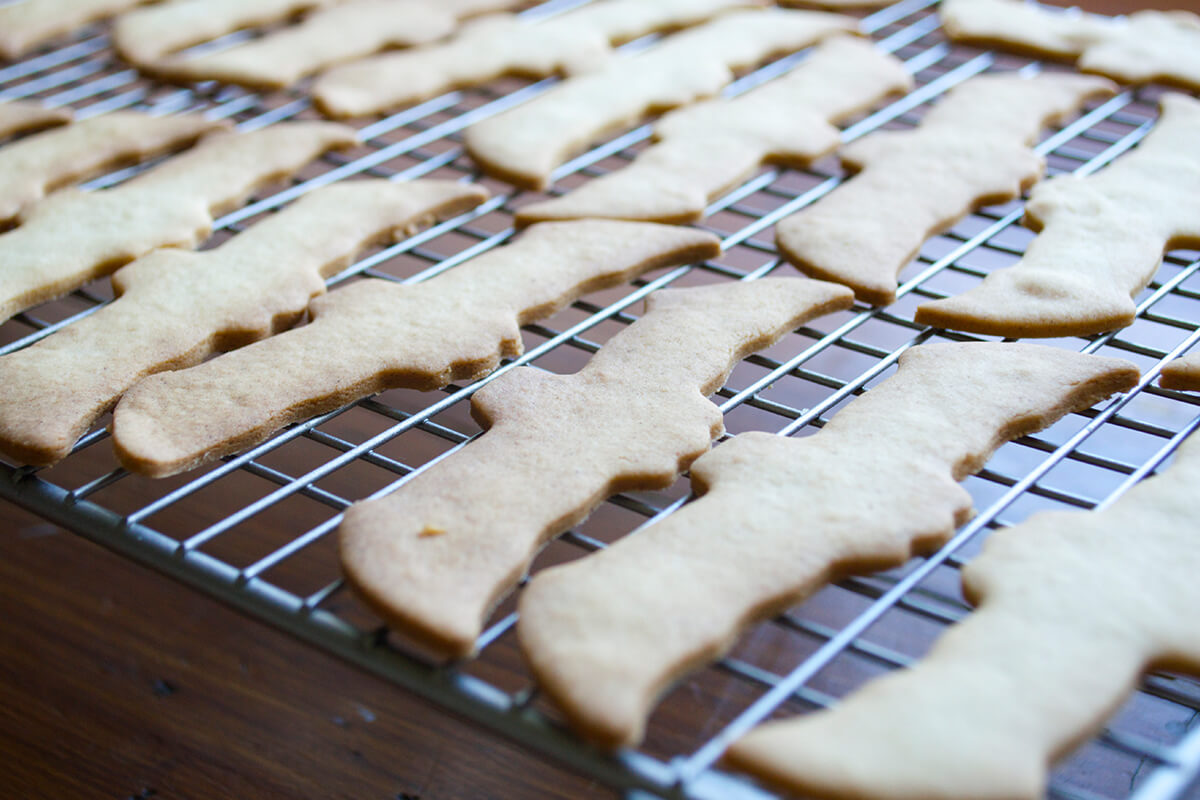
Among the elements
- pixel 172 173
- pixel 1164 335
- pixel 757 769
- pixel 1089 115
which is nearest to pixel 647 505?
pixel 757 769

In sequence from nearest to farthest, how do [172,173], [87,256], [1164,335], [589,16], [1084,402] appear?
[1084,402], [87,256], [172,173], [1164,335], [589,16]

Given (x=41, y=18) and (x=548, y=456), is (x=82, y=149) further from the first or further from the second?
(x=548, y=456)

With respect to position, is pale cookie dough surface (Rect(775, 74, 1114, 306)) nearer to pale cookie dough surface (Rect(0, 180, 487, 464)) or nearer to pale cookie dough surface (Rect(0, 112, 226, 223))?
pale cookie dough surface (Rect(0, 180, 487, 464))

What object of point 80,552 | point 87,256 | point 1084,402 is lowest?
point 80,552

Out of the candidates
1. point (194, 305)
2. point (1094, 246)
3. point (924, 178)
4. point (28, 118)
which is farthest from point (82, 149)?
point (1094, 246)

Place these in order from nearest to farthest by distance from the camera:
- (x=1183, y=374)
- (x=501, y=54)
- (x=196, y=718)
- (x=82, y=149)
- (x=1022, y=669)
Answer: (x=1022, y=669) < (x=1183, y=374) < (x=196, y=718) < (x=82, y=149) < (x=501, y=54)

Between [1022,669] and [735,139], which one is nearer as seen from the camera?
[1022,669]

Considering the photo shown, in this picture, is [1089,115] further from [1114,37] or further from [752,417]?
[752,417]
